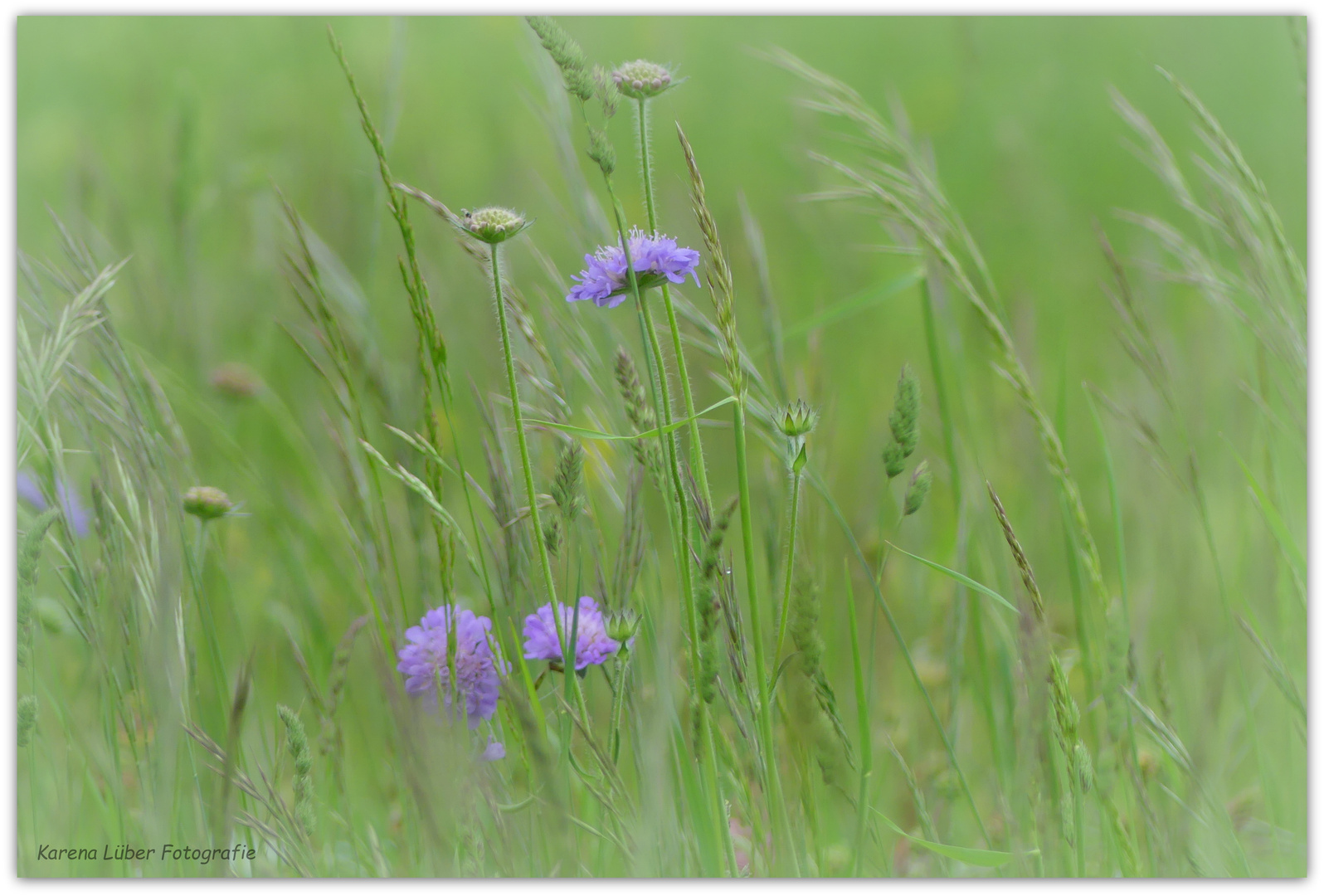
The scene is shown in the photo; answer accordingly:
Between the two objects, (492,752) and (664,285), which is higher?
(664,285)

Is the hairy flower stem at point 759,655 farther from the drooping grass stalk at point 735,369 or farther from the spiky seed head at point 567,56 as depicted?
the spiky seed head at point 567,56

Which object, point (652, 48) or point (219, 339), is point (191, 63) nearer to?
point (219, 339)

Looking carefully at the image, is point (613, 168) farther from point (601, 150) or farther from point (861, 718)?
point (861, 718)

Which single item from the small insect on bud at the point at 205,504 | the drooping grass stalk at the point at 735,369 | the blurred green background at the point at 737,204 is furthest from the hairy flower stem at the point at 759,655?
the small insect on bud at the point at 205,504

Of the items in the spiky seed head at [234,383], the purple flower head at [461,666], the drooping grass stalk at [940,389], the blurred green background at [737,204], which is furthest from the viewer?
the spiky seed head at [234,383]

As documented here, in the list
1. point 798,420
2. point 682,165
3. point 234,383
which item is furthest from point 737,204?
point 798,420

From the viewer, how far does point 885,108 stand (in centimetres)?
117

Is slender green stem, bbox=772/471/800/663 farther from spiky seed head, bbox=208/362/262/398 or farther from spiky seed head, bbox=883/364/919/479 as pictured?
spiky seed head, bbox=208/362/262/398

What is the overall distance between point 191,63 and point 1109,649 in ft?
3.68

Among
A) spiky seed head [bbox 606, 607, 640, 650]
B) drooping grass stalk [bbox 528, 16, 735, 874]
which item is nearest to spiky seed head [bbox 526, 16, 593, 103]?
drooping grass stalk [bbox 528, 16, 735, 874]

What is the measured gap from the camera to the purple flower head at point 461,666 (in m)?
0.62

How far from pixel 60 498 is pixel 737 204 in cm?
90

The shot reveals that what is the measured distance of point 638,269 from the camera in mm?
553

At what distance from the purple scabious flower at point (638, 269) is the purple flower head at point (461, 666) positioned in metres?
0.24
